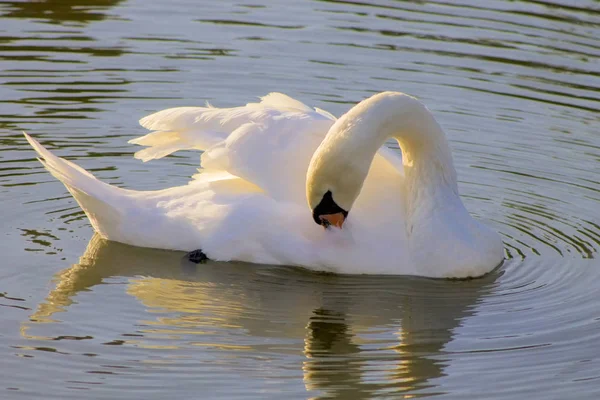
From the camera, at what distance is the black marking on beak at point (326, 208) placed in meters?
9.30

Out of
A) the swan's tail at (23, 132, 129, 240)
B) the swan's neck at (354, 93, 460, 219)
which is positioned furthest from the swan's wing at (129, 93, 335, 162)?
the swan's neck at (354, 93, 460, 219)

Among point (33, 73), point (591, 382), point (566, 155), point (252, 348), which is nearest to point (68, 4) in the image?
point (33, 73)

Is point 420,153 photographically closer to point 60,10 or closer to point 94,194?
point 94,194

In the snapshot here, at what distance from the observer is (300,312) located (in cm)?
922

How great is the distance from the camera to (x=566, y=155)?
1260 centimetres

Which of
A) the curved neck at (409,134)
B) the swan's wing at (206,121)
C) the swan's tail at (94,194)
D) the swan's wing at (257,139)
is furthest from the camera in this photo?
the swan's tail at (94,194)

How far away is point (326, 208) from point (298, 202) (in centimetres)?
53

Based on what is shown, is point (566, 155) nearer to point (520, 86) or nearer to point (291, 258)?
point (520, 86)

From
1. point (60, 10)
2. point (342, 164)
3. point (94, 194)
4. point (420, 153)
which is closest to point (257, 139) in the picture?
point (342, 164)

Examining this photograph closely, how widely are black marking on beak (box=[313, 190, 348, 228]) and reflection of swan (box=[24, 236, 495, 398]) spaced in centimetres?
55

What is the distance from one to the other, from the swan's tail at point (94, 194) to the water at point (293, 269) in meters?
0.20

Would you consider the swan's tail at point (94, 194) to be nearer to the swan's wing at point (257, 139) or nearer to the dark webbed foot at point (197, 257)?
the swan's wing at point (257, 139)

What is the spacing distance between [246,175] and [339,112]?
3.82 m

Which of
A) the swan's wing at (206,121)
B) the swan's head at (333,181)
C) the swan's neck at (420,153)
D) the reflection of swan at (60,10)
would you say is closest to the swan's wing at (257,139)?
the swan's wing at (206,121)
